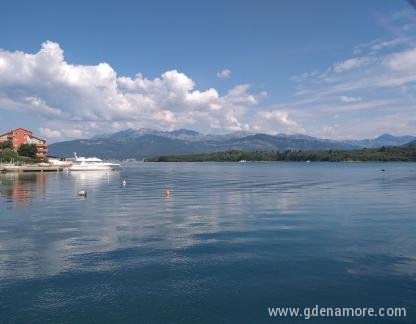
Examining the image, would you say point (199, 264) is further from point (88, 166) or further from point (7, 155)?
point (7, 155)

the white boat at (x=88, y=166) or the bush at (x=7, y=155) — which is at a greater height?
the bush at (x=7, y=155)

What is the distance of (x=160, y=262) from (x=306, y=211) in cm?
2566

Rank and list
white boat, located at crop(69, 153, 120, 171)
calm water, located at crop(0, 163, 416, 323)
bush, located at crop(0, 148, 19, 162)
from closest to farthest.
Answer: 1. calm water, located at crop(0, 163, 416, 323)
2. white boat, located at crop(69, 153, 120, 171)
3. bush, located at crop(0, 148, 19, 162)

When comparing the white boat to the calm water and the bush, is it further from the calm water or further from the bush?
the calm water

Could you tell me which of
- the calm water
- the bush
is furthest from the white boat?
the calm water

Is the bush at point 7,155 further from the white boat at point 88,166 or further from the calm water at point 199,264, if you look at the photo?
the calm water at point 199,264

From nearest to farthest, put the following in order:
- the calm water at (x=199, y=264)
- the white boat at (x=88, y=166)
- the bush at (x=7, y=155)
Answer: the calm water at (x=199, y=264), the white boat at (x=88, y=166), the bush at (x=7, y=155)

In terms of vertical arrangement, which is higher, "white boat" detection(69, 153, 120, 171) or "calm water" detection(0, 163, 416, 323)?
"white boat" detection(69, 153, 120, 171)

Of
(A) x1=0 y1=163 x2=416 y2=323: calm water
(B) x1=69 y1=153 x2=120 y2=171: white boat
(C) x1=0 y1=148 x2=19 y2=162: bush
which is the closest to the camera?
(A) x1=0 y1=163 x2=416 y2=323: calm water

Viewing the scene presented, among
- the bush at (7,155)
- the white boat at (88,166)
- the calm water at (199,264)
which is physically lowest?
the calm water at (199,264)

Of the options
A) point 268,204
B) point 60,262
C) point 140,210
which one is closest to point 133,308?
point 60,262

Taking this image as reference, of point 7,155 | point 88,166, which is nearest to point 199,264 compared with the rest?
point 88,166

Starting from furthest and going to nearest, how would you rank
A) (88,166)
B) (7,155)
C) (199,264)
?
(7,155), (88,166), (199,264)

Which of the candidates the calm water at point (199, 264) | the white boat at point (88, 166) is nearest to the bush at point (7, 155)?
the white boat at point (88, 166)
